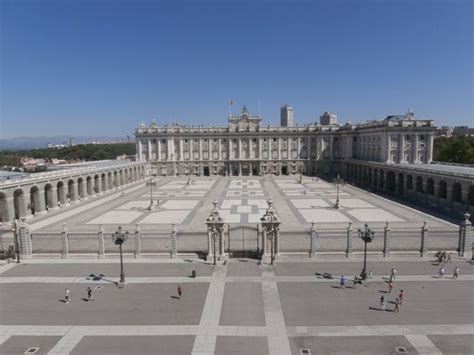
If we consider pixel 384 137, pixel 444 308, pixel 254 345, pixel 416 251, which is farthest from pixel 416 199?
pixel 254 345

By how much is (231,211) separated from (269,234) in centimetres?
2227

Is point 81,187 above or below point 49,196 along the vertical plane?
above

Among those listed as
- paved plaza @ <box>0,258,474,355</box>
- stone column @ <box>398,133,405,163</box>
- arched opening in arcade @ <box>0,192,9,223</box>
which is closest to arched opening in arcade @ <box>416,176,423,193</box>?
stone column @ <box>398,133,405,163</box>

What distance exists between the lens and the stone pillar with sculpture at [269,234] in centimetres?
2439

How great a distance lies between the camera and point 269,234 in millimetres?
24719

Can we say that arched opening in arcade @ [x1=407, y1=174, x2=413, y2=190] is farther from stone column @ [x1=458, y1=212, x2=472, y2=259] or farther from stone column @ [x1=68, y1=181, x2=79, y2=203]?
stone column @ [x1=68, y1=181, x2=79, y2=203]

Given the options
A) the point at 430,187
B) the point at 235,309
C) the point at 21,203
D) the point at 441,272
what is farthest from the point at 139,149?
the point at 441,272

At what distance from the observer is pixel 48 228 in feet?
123

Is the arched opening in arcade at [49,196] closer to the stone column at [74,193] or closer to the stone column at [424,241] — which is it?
the stone column at [74,193]

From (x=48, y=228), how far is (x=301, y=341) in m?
31.8

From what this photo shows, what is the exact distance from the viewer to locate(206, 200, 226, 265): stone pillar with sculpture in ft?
80.5

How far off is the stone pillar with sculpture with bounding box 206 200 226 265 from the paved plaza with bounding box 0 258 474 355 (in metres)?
1.00

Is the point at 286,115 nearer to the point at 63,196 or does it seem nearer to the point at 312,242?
the point at 63,196

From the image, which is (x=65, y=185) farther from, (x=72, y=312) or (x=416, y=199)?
(x=416, y=199)
